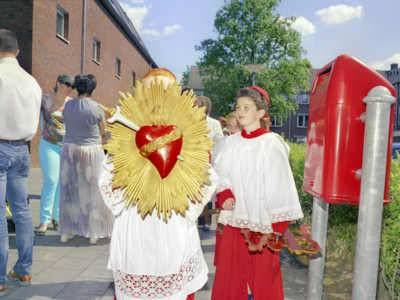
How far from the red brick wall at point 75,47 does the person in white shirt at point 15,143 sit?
10111mm

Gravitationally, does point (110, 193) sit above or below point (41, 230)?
above

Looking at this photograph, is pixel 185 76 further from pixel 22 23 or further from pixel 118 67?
pixel 22 23

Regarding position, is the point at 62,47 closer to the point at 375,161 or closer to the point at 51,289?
the point at 51,289

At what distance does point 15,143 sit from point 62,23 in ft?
44.4

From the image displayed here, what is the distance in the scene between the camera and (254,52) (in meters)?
27.8

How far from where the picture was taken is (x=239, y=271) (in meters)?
2.69

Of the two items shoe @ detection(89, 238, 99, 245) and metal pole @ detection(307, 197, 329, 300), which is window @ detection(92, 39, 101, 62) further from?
metal pole @ detection(307, 197, 329, 300)

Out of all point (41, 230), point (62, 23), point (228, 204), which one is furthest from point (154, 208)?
point (62, 23)

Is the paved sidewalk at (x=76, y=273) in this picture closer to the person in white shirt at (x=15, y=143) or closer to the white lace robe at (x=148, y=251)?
the person in white shirt at (x=15, y=143)

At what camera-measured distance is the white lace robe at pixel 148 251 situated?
1998 mm

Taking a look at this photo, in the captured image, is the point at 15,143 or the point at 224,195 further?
the point at 15,143

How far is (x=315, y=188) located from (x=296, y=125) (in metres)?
47.0

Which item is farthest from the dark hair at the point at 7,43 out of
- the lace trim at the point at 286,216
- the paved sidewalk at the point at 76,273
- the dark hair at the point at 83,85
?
the lace trim at the point at 286,216

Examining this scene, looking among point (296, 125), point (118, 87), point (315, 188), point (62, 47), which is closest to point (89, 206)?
point (315, 188)
